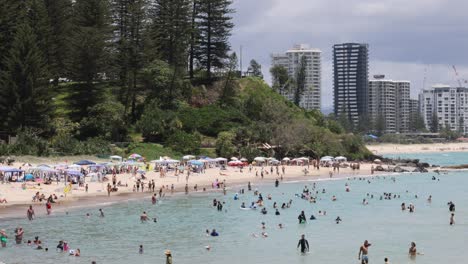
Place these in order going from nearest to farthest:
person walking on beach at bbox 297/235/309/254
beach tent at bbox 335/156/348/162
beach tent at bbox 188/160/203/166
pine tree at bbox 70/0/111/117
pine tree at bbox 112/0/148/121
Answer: person walking on beach at bbox 297/235/309/254 < beach tent at bbox 188/160/203/166 < pine tree at bbox 70/0/111/117 < pine tree at bbox 112/0/148/121 < beach tent at bbox 335/156/348/162

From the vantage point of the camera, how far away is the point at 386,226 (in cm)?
3544

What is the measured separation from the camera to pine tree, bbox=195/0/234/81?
241 feet

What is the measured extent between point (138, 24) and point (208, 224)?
36683mm

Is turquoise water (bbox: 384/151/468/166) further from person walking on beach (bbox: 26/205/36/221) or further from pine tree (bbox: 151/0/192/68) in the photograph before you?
person walking on beach (bbox: 26/205/36/221)

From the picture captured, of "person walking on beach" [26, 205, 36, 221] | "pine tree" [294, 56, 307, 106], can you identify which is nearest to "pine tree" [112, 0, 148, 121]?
"person walking on beach" [26, 205, 36, 221]

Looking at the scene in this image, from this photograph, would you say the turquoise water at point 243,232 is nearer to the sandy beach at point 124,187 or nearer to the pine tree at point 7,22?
the sandy beach at point 124,187

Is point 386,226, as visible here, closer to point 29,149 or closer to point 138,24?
point 29,149

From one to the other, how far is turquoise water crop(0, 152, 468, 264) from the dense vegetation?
57.5ft

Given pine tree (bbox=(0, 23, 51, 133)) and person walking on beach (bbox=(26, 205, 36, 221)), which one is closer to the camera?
person walking on beach (bbox=(26, 205, 36, 221))


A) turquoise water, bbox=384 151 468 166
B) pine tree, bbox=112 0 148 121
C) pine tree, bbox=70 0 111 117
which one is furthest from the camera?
turquoise water, bbox=384 151 468 166

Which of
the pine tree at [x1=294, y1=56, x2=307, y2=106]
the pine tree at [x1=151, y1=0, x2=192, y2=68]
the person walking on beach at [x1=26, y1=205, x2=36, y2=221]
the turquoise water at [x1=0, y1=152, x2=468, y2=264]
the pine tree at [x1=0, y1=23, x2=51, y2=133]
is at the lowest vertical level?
the turquoise water at [x1=0, y1=152, x2=468, y2=264]

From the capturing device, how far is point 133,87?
220ft

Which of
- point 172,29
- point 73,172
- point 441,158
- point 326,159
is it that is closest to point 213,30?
point 172,29

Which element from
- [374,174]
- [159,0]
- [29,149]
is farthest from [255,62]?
[29,149]
